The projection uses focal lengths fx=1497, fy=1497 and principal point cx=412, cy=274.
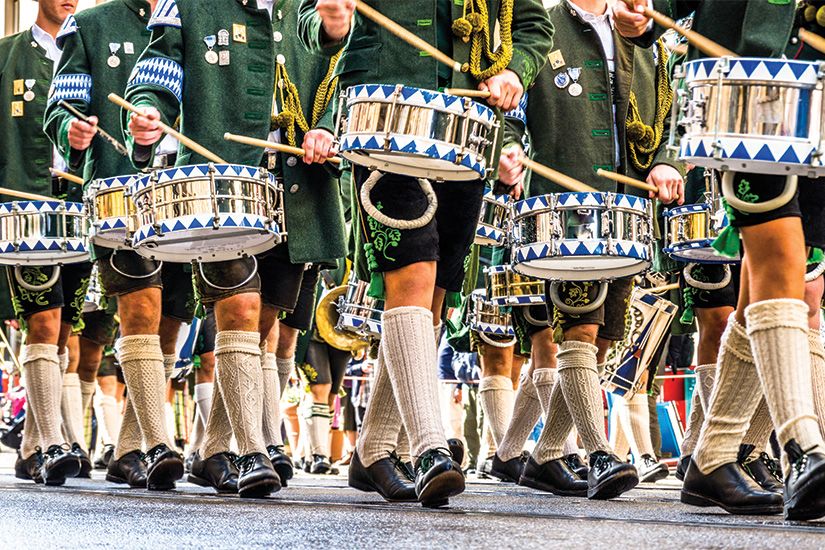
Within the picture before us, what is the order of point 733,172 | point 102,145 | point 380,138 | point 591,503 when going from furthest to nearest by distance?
point 102,145, point 591,503, point 380,138, point 733,172

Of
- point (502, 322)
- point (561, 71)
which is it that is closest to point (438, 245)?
point (561, 71)

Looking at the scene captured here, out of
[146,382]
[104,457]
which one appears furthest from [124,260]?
[104,457]

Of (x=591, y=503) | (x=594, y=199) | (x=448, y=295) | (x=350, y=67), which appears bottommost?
(x=591, y=503)

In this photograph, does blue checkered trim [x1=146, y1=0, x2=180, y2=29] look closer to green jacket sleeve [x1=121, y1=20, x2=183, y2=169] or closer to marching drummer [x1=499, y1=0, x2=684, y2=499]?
green jacket sleeve [x1=121, y1=20, x2=183, y2=169]

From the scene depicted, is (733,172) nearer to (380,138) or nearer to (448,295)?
(380,138)

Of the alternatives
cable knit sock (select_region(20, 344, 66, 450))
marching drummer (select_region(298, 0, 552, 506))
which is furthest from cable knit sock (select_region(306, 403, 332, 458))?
marching drummer (select_region(298, 0, 552, 506))

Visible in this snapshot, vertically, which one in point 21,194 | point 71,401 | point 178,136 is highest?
point 21,194

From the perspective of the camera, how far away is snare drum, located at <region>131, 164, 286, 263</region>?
207 inches

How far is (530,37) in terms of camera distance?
17.2 ft

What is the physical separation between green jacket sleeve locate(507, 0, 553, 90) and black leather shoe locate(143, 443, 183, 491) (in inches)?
78.9

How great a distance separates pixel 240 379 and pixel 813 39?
2.49m

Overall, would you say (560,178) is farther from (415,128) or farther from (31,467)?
(31,467)

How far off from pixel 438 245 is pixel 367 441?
27.1 inches

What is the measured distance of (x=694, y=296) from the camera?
6559mm
